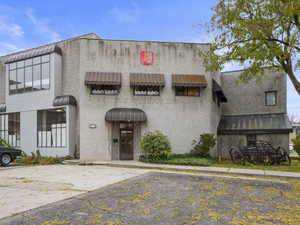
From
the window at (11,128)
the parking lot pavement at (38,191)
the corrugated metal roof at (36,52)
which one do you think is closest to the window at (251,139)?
the parking lot pavement at (38,191)

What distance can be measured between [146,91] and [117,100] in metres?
2.18

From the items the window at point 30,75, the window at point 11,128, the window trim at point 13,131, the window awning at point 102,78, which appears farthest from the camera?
the window at point 11,128

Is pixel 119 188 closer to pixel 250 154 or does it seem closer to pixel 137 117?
pixel 137 117

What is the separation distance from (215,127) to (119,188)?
1204cm

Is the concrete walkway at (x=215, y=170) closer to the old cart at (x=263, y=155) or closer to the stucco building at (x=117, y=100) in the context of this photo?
the stucco building at (x=117, y=100)

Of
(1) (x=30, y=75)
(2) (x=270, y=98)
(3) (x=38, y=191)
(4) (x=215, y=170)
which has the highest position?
(1) (x=30, y=75)

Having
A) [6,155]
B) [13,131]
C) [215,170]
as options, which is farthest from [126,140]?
[13,131]

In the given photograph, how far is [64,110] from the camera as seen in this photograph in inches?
625

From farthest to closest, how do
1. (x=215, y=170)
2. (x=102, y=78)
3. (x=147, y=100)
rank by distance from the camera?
(x=147, y=100)
(x=102, y=78)
(x=215, y=170)

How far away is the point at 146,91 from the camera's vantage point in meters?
15.4

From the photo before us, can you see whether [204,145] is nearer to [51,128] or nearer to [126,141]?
[126,141]

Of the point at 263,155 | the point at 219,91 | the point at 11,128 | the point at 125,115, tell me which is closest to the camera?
the point at 263,155

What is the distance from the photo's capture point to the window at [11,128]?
1803 cm

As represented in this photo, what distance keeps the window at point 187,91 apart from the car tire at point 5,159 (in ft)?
39.6
